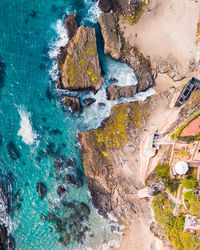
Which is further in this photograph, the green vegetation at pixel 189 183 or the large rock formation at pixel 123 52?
the large rock formation at pixel 123 52

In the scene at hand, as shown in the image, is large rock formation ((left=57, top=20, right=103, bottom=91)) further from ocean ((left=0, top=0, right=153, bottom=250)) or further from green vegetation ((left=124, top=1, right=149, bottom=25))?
green vegetation ((left=124, top=1, right=149, bottom=25))

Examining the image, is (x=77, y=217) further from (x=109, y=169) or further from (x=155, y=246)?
(x=155, y=246)

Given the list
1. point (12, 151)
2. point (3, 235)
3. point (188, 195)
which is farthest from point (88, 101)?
point (3, 235)

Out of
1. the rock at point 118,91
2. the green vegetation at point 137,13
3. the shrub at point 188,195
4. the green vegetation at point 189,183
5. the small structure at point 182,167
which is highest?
the green vegetation at point 137,13

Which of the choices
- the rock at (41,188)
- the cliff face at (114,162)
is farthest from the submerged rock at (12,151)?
the cliff face at (114,162)

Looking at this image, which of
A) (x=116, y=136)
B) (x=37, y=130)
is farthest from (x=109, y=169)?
(x=37, y=130)

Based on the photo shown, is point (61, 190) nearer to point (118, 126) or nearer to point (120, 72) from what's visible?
point (118, 126)

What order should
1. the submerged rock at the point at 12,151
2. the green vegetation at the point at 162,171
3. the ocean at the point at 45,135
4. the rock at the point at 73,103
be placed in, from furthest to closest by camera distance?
the rock at the point at 73,103, the submerged rock at the point at 12,151, the ocean at the point at 45,135, the green vegetation at the point at 162,171

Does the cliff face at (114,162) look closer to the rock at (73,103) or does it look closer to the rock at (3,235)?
the rock at (73,103)
